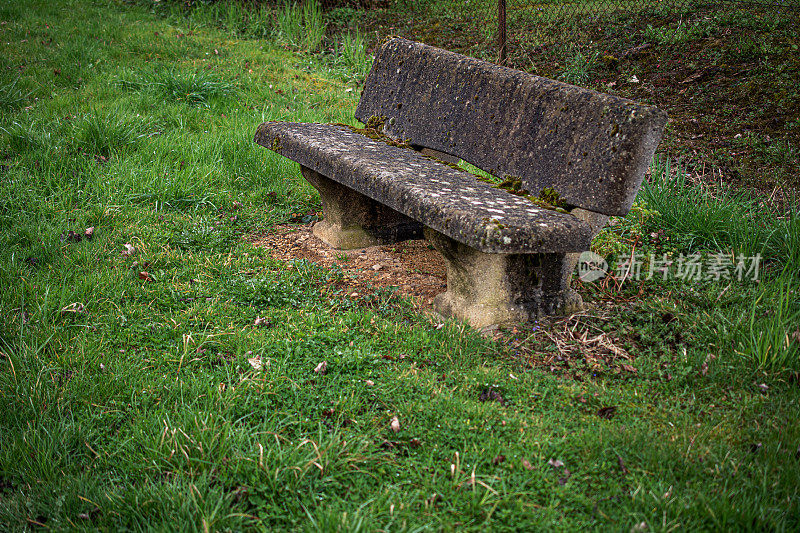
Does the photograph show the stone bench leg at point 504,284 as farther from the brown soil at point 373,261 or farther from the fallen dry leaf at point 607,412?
the fallen dry leaf at point 607,412

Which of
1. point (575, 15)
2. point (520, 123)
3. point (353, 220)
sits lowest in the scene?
point (353, 220)

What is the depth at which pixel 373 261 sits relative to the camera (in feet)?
12.7

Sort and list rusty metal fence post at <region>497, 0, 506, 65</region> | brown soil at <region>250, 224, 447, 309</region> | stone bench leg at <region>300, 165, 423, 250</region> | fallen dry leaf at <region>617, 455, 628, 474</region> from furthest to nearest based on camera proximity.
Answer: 1. rusty metal fence post at <region>497, 0, 506, 65</region>
2. stone bench leg at <region>300, 165, 423, 250</region>
3. brown soil at <region>250, 224, 447, 309</region>
4. fallen dry leaf at <region>617, 455, 628, 474</region>

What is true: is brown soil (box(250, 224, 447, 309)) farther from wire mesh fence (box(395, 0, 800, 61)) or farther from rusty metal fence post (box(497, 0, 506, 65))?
wire mesh fence (box(395, 0, 800, 61))

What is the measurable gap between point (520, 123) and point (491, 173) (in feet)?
1.02

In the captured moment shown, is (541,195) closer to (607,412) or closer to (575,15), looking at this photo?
(607,412)

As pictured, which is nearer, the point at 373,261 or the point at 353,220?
the point at 373,261

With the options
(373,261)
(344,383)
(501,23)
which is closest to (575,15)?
(501,23)

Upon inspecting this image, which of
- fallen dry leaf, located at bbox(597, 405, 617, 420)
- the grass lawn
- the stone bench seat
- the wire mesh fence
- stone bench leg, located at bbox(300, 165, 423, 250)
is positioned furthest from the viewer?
the wire mesh fence

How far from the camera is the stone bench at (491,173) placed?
269 cm

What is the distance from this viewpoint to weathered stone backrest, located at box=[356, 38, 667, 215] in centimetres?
274

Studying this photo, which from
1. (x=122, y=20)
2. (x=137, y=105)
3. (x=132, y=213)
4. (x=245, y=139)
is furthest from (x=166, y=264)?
(x=122, y=20)

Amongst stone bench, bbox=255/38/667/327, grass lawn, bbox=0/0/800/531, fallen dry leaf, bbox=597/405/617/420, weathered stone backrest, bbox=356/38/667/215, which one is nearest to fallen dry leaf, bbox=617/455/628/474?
grass lawn, bbox=0/0/800/531

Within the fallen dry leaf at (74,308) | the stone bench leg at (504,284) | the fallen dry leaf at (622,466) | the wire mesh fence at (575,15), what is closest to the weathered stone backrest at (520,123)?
the stone bench leg at (504,284)
